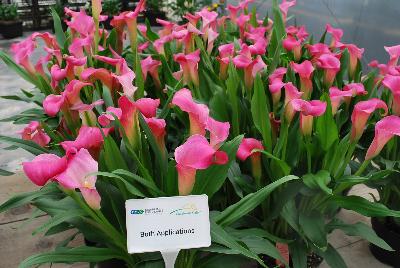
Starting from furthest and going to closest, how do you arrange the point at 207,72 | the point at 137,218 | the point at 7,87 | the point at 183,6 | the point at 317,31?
the point at 183,6 → the point at 7,87 → the point at 317,31 → the point at 207,72 → the point at 137,218

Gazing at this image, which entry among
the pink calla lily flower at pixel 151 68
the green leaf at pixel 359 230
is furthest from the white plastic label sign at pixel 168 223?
the pink calla lily flower at pixel 151 68

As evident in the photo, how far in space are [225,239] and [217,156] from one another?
0.12m

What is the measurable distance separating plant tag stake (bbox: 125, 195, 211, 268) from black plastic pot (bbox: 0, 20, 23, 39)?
449cm

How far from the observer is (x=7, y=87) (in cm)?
302

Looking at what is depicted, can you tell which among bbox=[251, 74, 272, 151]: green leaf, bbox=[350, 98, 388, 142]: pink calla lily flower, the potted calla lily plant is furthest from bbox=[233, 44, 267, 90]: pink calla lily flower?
bbox=[350, 98, 388, 142]: pink calla lily flower

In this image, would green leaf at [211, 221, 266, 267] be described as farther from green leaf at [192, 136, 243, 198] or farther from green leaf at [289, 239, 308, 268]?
green leaf at [289, 239, 308, 268]

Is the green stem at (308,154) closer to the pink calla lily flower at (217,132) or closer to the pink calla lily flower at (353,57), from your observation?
the pink calla lily flower at (217,132)

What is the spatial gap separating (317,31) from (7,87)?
216 cm

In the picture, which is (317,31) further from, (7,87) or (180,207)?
(7,87)

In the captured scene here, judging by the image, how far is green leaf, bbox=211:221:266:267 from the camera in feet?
1.89

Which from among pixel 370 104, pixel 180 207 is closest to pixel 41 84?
pixel 180 207

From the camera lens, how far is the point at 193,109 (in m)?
0.60

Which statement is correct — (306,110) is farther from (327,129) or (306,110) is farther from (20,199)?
(20,199)

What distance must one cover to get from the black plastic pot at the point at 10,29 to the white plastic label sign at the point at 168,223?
449 cm
